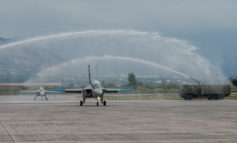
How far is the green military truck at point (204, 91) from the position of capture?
71750 mm

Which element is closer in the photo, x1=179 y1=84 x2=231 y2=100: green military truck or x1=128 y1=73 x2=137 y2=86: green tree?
x1=179 y1=84 x2=231 y2=100: green military truck

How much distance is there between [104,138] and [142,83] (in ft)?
377

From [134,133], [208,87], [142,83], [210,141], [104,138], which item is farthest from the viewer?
[142,83]

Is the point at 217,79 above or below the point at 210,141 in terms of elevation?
above

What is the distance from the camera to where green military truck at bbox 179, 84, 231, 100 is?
235 feet

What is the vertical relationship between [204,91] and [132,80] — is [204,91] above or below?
below

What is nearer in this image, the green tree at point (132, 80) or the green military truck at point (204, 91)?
the green military truck at point (204, 91)

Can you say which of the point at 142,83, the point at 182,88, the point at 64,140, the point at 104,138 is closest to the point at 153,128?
the point at 104,138

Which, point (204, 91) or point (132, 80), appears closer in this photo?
point (204, 91)

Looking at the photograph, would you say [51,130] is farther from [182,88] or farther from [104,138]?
[182,88]

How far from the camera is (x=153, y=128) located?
22453 millimetres

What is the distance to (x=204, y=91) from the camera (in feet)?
237

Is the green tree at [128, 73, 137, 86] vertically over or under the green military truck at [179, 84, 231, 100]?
over

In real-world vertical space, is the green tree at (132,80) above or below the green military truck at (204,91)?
above
